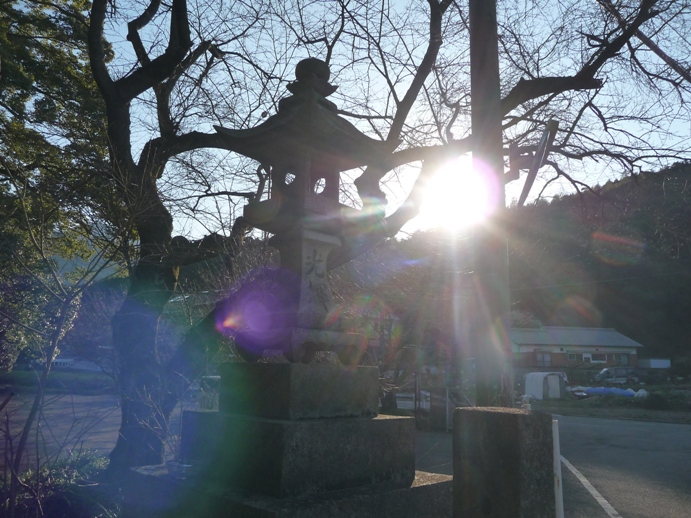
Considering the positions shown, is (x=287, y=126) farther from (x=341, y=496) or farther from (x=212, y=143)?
(x=212, y=143)

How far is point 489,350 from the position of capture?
3.72m

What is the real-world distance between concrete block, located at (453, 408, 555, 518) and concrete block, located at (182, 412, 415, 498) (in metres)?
1.08

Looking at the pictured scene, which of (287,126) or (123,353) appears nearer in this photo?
(287,126)

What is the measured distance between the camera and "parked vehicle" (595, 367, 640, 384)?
40.0 metres

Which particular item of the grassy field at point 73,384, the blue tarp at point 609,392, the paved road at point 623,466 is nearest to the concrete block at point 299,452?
the grassy field at point 73,384

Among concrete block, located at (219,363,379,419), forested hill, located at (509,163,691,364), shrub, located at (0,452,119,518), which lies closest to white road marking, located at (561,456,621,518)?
forested hill, located at (509,163,691,364)

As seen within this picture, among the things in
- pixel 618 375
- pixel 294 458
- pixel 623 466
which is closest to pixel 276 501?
pixel 294 458

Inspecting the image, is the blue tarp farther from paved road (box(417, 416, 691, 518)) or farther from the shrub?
the shrub

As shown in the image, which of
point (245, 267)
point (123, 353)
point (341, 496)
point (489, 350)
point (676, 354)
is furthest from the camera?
point (676, 354)

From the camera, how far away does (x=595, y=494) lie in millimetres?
8500

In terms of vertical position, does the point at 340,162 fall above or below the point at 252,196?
below

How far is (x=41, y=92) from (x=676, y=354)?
5939cm

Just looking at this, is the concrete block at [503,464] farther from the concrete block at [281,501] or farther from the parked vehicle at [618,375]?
the parked vehicle at [618,375]

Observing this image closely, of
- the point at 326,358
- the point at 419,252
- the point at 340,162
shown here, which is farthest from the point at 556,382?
the point at 340,162
